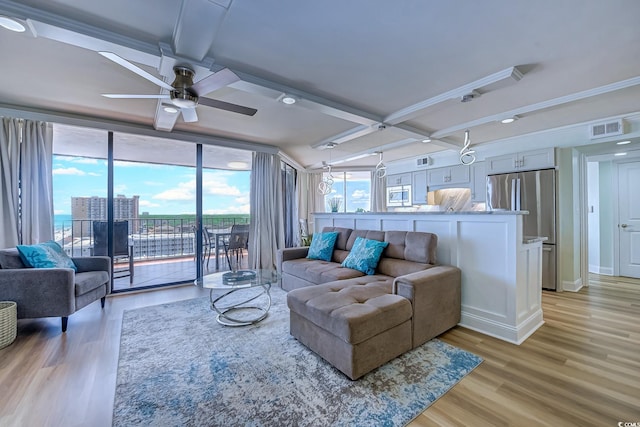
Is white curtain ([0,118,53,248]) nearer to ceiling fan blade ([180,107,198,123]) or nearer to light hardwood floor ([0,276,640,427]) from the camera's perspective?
light hardwood floor ([0,276,640,427])

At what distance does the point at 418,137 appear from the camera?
14.8 ft

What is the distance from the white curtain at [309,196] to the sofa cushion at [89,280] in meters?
5.06

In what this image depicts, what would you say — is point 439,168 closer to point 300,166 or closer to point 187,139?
point 300,166

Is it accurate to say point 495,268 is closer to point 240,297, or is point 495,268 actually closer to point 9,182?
point 240,297

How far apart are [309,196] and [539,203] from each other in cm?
537

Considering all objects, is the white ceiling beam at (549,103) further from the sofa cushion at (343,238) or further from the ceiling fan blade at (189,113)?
the ceiling fan blade at (189,113)

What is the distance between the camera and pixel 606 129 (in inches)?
148

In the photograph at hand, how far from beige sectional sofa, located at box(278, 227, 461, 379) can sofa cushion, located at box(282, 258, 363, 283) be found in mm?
12

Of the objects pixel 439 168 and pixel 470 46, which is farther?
pixel 439 168

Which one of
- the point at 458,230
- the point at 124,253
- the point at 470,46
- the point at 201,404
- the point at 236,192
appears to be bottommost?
the point at 201,404

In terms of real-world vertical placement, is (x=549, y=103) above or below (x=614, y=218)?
above

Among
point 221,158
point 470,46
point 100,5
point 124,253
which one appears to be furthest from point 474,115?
point 124,253

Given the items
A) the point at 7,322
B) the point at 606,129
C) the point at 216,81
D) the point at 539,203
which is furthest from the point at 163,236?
the point at 606,129

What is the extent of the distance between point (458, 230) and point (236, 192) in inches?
173
